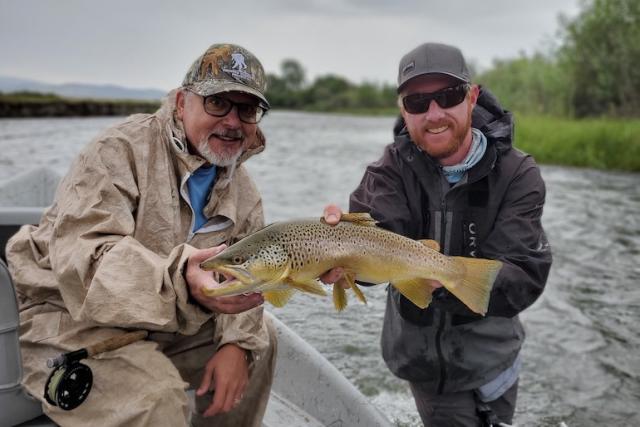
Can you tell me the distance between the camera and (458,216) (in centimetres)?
335

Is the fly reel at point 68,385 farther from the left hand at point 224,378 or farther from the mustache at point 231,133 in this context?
the mustache at point 231,133

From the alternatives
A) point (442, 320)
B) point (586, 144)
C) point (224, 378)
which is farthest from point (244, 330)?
point (586, 144)

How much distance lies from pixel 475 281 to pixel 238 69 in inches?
57.3

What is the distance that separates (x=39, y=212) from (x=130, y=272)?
2216 millimetres

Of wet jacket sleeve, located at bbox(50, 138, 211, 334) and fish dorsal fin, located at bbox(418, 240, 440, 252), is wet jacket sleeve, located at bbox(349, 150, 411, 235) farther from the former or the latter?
wet jacket sleeve, located at bbox(50, 138, 211, 334)

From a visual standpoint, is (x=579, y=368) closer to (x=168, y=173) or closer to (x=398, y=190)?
A: (x=398, y=190)

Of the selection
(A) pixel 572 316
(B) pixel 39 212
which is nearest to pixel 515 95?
(A) pixel 572 316

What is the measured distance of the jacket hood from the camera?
11.1ft

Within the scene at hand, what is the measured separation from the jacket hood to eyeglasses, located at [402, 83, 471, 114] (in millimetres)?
197

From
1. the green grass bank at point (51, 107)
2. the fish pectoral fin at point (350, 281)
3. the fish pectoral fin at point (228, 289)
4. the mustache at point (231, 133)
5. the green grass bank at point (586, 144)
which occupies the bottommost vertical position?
the green grass bank at point (51, 107)

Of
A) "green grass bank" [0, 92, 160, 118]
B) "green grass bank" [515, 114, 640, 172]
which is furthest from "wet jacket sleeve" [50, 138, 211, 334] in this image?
"green grass bank" [0, 92, 160, 118]

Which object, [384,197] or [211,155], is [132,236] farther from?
[384,197]

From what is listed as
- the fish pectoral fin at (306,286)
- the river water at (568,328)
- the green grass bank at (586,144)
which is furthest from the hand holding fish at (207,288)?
the green grass bank at (586,144)

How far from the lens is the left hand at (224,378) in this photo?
3021 millimetres
